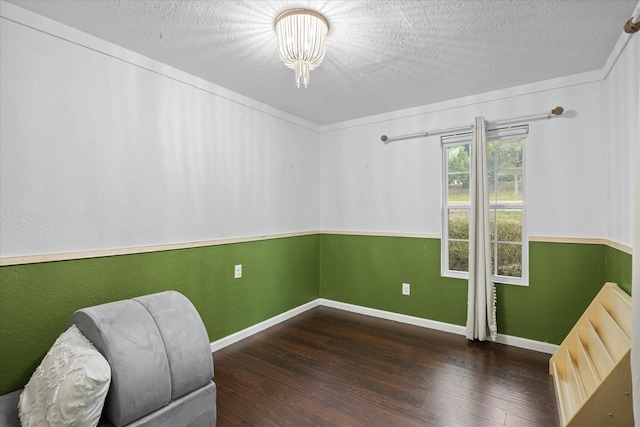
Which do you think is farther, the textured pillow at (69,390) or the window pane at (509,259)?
the window pane at (509,259)

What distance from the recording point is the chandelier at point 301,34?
5.72 ft

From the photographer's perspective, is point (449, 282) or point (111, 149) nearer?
point (111, 149)

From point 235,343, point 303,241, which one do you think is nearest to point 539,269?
point 303,241

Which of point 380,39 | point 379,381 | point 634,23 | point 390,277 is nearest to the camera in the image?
point 634,23

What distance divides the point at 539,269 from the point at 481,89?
1.76 m

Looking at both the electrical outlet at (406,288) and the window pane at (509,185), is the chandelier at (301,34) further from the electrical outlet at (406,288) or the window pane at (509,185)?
the electrical outlet at (406,288)

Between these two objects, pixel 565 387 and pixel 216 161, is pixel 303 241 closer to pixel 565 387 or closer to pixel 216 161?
pixel 216 161

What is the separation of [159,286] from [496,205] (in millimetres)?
3138

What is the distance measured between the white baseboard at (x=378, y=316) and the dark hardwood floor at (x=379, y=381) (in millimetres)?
86

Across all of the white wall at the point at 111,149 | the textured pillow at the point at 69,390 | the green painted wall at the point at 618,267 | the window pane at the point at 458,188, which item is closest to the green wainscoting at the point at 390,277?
the window pane at the point at 458,188

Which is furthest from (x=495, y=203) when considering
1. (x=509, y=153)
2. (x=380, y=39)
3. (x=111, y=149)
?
(x=111, y=149)

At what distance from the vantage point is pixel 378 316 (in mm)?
3605

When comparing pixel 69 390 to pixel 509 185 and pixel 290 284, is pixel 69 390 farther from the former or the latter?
pixel 509 185

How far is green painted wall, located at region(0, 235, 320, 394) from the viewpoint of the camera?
1713mm
